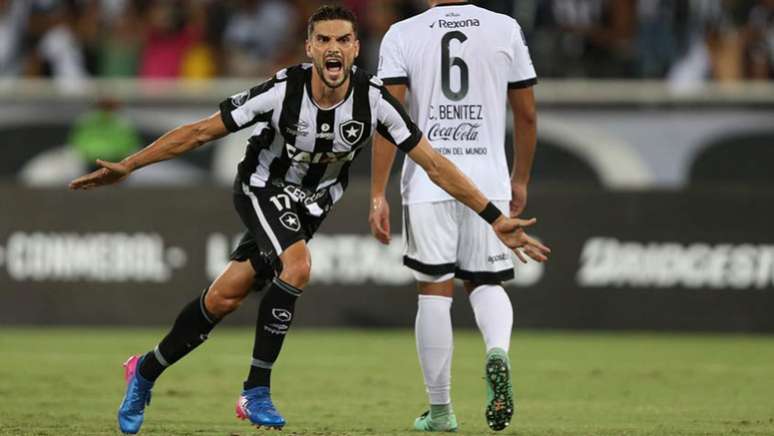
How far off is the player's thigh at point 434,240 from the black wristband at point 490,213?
531mm

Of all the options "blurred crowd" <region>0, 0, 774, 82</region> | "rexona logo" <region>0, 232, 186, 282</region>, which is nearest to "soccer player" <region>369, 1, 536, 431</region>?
"rexona logo" <region>0, 232, 186, 282</region>

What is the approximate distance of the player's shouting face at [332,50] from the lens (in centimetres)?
694

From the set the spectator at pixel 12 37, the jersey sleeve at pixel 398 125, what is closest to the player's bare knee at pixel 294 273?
the jersey sleeve at pixel 398 125

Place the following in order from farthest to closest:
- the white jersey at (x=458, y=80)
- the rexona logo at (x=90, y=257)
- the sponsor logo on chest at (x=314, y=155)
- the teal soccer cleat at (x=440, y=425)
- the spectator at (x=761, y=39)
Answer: the spectator at (x=761, y=39)
the rexona logo at (x=90, y=257)
the white jersey at (x=458, y=80)
the teal soccer cleat at (x=440, y=425)
the sponsor logo on chest at (x=314, y=155)

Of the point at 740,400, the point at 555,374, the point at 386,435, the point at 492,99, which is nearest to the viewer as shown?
the point at 386,435

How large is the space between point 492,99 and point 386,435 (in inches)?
Result: 70.6

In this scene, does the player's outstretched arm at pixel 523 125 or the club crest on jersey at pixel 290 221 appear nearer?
the club crest on jersey at pixel 290 221

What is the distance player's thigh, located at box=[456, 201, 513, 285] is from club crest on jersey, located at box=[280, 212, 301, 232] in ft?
2.89

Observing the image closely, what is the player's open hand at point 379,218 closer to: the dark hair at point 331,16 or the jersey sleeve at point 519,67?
the jersey sleeve at point 519,67

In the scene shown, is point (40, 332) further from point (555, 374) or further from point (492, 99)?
point (492, 99)

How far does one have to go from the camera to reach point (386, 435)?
7.16 meters

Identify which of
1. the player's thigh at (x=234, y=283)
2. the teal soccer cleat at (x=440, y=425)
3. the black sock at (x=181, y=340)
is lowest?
the teal soccer cleat at (x=440, y=425)

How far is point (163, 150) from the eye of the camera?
6922 mm

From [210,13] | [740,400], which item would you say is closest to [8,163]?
[210,13]
